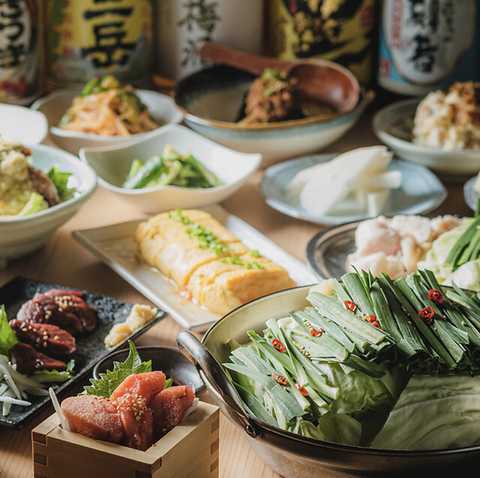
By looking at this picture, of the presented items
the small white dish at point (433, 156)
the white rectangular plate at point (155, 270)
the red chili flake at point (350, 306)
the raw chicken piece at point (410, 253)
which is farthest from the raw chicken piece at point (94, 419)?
the small white dish at point (433, 156)

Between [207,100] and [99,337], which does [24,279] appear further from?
[207,100]

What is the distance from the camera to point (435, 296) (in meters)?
1.04

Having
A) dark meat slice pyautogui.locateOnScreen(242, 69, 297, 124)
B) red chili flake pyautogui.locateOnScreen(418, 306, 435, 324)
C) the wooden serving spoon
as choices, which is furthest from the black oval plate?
the wooden serving spoon

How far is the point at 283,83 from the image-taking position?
2338 millimetres

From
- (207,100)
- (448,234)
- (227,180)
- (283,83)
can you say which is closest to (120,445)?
(448,234)

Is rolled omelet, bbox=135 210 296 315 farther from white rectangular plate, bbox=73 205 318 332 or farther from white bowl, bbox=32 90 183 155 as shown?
white bowl, bbox=32 90 183 155

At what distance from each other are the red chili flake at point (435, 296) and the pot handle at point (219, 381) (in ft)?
1.13

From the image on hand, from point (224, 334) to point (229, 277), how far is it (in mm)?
355

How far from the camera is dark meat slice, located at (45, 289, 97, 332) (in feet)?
4.56

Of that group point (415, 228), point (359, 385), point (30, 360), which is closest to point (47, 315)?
point (30, 360)

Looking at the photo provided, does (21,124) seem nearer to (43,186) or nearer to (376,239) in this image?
(43,186)

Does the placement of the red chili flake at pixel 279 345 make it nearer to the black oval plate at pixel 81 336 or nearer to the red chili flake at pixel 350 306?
the red chili flake at pixel 350 306

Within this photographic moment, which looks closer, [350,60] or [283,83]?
[283,83]

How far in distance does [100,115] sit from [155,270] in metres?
0.88
